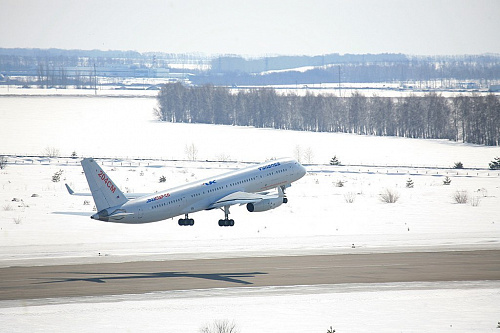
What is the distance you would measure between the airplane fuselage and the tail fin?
1.63ft

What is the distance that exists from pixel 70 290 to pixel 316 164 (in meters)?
78.0

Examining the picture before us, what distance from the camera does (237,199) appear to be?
67000 millimetres

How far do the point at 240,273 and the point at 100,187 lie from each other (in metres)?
13.3

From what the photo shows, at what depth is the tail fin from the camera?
182 feet

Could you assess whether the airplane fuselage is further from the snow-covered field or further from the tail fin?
the snow-covered field

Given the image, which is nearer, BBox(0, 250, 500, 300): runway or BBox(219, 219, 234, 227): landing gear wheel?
BBox(0, 250, 500, 300): runway

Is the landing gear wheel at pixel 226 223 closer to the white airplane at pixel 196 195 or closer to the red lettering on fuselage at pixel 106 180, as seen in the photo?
the white airplane at pixel 196 195

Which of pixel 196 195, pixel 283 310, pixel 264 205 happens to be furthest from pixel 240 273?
pixel 264 205

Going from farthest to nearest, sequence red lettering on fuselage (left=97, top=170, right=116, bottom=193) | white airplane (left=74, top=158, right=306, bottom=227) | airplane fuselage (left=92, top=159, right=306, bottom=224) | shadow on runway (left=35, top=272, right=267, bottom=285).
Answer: airplane fuselage (left=92, top=159, right=306, bottom=224), white airplane (left=74, top=158, right=306, bottom=227), red lettering on fuselage (left=97, top=170, right=116, bottom=193), shadow on runway (left=35, top=272, right=267, bottom=285)

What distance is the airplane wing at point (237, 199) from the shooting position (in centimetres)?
6650

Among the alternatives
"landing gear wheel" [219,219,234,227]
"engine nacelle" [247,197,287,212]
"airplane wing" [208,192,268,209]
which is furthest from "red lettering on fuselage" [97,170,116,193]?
"engine nacelle" [247,197,287,212]

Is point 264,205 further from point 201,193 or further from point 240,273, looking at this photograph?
point 240,273

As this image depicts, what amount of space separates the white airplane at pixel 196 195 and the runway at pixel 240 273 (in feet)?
21.7

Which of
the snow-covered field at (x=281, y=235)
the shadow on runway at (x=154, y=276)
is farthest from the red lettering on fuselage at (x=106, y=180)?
the shadow on runway at (x=154, y=276)
